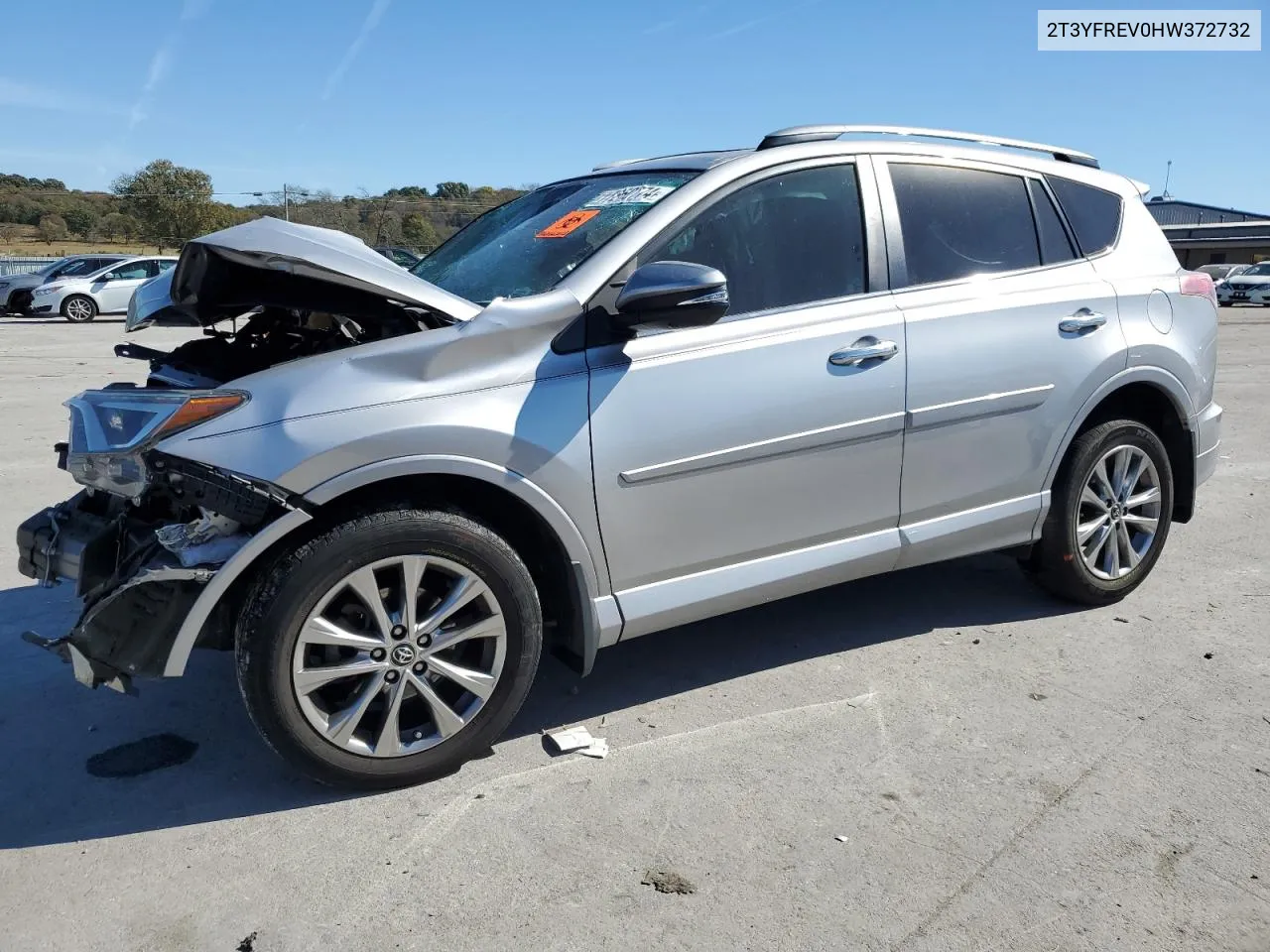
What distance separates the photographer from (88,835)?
9.52 ft

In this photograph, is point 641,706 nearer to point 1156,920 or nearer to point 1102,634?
point 1156,920

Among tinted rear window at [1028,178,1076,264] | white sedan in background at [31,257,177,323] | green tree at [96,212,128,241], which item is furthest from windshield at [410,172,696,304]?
green tree at [96,212,128,241]

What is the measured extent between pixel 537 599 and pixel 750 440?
853mm

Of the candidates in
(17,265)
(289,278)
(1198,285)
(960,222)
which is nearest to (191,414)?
(289,278)

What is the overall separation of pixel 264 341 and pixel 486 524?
44.7 inches

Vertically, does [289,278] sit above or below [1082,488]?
above

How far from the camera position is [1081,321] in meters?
4.19

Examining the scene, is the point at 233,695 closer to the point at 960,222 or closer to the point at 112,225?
the point at 960,222

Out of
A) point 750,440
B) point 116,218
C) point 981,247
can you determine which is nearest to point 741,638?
point 750,440

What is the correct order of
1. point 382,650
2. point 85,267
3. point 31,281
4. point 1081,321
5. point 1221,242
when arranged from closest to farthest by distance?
point 382,650
point 1081,321
point 85,267
point 31,281
point 1221,242

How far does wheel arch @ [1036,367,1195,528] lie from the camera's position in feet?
14.0

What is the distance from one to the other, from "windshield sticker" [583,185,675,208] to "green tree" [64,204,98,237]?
69.2 metres

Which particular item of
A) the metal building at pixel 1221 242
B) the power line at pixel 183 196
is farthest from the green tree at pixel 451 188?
the metal building at pixel 1221 242

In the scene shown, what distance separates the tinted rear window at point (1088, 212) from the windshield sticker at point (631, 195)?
1.85 meters
